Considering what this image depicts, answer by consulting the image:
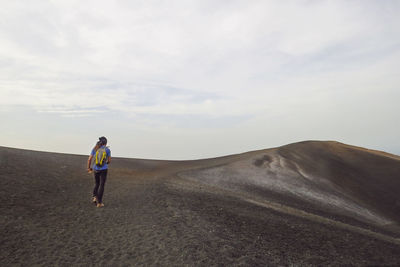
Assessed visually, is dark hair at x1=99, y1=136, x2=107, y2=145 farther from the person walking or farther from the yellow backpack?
the yellow backpack

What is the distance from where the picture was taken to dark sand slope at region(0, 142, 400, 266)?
9.12 metres

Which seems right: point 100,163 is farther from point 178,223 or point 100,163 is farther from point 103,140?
point 178,223

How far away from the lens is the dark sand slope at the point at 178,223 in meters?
9.12

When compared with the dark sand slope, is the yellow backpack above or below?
above

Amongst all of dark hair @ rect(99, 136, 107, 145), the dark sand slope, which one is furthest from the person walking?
the dark sand slope

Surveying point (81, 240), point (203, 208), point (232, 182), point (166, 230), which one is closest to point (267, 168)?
point (232, 182)

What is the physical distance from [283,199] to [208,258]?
14082mm

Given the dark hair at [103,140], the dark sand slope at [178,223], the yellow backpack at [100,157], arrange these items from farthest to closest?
1. the dark hair at [103,140]
2. the yellow backpack at [100,157]
3. the dark sand slope at [178,223]

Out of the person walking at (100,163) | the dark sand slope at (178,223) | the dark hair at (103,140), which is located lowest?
the dark sand slope at (178,223)

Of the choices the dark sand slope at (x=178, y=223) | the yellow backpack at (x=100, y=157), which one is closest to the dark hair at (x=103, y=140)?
the yellow backpack at (x=100, y=157)

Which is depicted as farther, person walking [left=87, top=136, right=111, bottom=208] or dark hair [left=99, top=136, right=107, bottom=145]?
dark hair [left=99, top=136, right=107, bottom=145]

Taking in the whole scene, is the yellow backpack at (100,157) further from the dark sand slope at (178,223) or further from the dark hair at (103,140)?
the dark sand slope at (178,223)

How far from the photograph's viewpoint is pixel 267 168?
30.3 m

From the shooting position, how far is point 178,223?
38.8 ft
